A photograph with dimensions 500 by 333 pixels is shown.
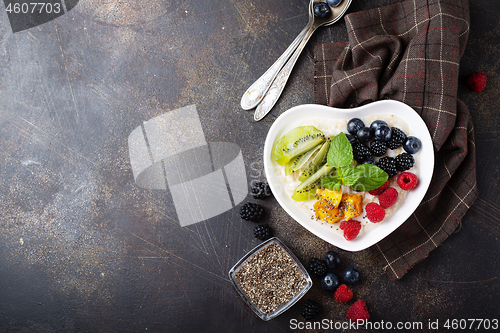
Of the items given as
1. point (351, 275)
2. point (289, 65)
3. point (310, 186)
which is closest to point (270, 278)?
point (351, 275)

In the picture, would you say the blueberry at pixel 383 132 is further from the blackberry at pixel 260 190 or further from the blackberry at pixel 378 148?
the blackberry at pixel 260 190

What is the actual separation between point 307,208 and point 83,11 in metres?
2.13

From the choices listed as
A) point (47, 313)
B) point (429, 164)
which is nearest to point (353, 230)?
point (429, 164)

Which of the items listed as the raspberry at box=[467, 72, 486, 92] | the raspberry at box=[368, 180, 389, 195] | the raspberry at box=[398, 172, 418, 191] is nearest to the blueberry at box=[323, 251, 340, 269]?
the raspberry at box=[368, 180, 389, 195]

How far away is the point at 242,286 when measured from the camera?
1832 mm

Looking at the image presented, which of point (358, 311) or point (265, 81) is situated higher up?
point (265, 81)

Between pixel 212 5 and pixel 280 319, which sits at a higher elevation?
pixel 212 5

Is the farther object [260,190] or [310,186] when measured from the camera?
[260,190]

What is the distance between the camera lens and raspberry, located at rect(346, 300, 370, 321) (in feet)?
5.89

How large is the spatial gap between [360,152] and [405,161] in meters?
0.26

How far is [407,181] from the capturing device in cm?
164

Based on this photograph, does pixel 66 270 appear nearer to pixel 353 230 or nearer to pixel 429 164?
pixel 353 230

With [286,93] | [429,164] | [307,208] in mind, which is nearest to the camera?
[429,164]

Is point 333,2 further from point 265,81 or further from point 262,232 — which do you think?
point 262,232
